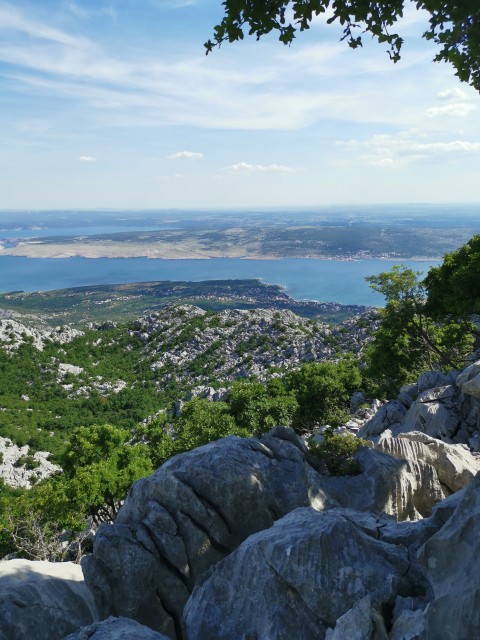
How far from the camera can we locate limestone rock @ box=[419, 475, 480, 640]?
530 centimetres

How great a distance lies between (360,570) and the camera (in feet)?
24.8

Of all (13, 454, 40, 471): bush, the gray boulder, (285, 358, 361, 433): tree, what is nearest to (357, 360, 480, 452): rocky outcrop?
(285, 358, 361, 433): tree

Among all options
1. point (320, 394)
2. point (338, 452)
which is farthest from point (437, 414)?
point (320, 394)

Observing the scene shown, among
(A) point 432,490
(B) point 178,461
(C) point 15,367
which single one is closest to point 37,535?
(B) point 178,461

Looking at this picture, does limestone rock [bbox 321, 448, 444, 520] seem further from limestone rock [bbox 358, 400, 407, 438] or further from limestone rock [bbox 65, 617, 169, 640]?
limestone rock [bbox 358, 400, 407, 438]

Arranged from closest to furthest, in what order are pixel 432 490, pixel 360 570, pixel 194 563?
pixel 360 570, pixel 194 563, pixel 432 490

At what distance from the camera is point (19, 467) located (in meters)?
41.6

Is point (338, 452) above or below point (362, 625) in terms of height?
below

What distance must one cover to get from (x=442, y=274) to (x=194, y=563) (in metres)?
22.7

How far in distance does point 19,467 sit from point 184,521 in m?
36.2

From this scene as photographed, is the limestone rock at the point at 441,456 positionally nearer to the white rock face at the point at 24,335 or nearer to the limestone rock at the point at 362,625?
Result: the limestone rock at the point at 362,625

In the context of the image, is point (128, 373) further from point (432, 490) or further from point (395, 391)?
point (432, 490)

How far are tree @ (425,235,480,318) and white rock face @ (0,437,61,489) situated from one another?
112 ft

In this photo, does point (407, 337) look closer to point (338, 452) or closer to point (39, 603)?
point (338, 452)
